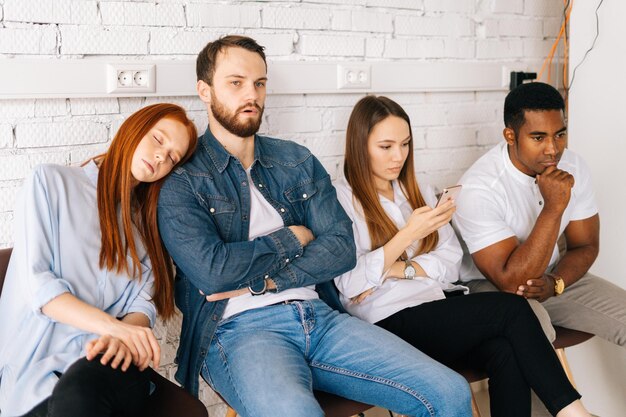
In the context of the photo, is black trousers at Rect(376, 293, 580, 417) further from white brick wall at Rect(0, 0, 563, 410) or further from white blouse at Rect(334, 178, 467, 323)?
white brick wall at Rect(0, 0, 563, 410)

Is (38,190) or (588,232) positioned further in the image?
(588,232)

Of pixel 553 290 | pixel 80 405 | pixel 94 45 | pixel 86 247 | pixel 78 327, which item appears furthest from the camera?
pixel 553 290

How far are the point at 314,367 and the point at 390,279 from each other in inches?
16.6

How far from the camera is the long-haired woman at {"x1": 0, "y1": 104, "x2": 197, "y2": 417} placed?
1524mm

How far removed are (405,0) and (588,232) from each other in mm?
1045

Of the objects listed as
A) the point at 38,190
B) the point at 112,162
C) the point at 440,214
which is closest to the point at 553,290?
the point at 440,214

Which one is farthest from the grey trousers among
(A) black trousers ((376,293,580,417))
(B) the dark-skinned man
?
(A) black trousers ((376,293,580,417))

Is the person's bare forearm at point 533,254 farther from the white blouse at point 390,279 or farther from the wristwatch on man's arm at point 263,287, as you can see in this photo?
the wristwatch on man's arm at point 263,287

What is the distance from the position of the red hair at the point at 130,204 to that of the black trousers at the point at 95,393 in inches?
11.7

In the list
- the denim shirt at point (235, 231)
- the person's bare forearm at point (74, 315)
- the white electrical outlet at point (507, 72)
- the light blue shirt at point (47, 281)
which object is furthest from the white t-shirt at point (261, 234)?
the white electrical outlet at point (507, 72)

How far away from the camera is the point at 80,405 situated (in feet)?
4.59

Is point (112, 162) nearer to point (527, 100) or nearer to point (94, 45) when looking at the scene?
point (94, 45)

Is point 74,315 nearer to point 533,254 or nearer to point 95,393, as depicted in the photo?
point 95,393

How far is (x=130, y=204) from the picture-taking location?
71.1 inches
